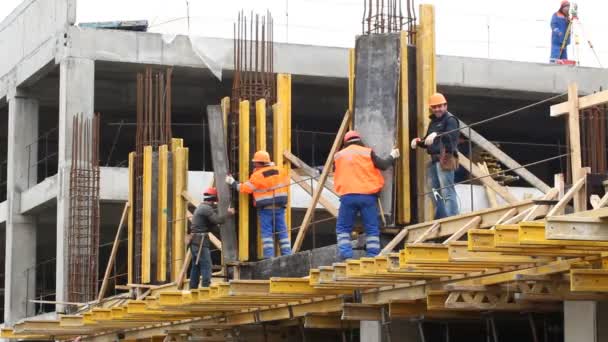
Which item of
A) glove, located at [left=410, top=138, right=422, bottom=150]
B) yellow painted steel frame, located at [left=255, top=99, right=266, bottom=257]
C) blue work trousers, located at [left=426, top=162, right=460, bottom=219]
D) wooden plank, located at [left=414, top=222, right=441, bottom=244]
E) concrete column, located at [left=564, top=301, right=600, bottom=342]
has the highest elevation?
yellow painted steel frame, located at [left=255, top=99, right=266, bottom=257]

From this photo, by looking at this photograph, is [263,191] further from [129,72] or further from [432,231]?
[129,72]

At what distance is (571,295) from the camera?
17.2m

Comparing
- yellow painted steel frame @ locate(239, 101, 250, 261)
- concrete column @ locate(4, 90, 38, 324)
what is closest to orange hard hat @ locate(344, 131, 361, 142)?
yellow painted steel frame @ locate(239, 101, 250, 261)

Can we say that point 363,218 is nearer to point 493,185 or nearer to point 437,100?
point 437,100

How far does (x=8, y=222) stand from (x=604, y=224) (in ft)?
87.5

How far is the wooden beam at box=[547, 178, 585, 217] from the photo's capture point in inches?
638

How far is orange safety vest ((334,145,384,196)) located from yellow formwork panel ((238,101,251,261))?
4639 mm

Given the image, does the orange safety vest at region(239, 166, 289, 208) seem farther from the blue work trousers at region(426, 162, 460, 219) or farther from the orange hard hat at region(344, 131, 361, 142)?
the blue work trousers at region(426, 162, 460, 219)

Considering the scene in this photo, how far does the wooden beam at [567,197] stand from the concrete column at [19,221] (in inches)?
951

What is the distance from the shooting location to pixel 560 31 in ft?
121

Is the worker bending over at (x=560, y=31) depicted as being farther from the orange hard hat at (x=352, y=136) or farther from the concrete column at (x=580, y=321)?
the concrete column at (x=580, y=321)

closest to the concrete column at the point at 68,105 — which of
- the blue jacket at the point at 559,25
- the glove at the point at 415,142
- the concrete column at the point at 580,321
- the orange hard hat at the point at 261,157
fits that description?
the blue jacket at the point at 559,25

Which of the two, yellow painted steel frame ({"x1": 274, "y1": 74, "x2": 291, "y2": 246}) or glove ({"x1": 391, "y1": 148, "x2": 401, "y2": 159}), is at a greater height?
yellow painted steel frame ({"x1": 274, "y1": 74, "x2": 291, "y2": 246})

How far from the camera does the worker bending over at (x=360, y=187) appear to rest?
2012cm
